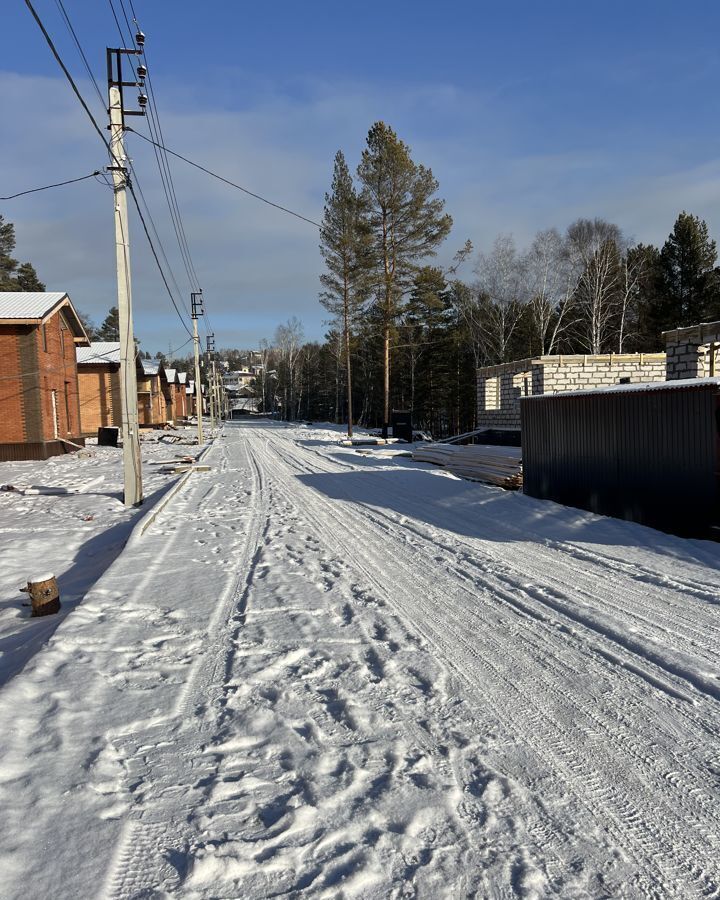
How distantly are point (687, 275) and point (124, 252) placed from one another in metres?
32.8

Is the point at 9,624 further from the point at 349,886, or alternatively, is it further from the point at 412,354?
the point at 412,354

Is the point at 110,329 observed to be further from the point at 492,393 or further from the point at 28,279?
the point at 492,393

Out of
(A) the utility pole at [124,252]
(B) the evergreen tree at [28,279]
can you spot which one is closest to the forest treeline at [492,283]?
(A) the utility pole at [124,252]

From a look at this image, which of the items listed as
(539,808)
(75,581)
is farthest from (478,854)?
(75,581)

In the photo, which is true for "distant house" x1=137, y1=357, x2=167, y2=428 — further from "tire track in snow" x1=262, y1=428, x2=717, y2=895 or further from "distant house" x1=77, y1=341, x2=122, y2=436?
"tire track in snow" x1=262, y1=428, x2=717, y2=895

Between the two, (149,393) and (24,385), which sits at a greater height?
(149,393)

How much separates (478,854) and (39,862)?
5.70 ft

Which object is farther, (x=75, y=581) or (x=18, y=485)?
(x=18, y=485)

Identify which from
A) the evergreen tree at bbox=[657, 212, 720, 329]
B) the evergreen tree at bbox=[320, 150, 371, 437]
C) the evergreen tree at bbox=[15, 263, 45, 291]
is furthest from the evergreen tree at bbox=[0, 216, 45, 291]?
the evergreen tree at bbox=[657, 212, 720, 329]

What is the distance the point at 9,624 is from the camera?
6.14 metres

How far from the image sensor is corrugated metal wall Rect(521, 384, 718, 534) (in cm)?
791

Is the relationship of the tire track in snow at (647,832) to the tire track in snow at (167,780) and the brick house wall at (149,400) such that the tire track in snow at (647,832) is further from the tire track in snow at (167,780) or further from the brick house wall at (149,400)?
the brick house wall at (149,400)

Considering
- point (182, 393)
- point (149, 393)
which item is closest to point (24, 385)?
point (149, 393)

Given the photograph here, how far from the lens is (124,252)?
41.0 feet
